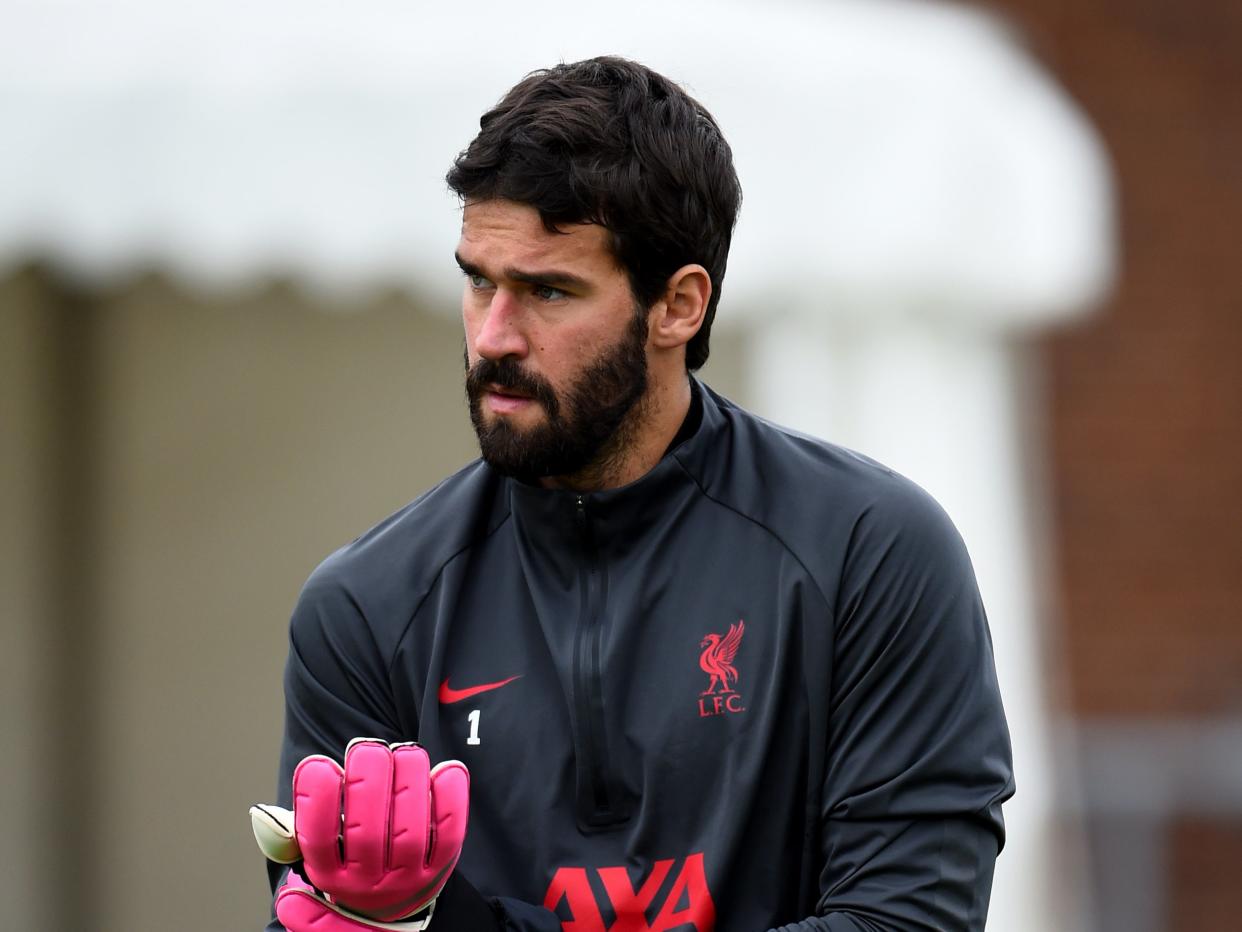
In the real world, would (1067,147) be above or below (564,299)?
above

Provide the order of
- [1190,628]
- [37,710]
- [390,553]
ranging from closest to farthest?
1. [390,553]
2. [37,710]
3. [1190,628]

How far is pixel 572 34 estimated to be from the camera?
6305 mm

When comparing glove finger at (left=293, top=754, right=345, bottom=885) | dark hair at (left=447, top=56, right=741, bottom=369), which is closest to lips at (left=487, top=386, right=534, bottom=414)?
dark hair at (left=447, top=56, right=741, bottom=369)

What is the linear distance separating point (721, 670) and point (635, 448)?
1.34 feet

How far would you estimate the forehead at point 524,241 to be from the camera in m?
3.05

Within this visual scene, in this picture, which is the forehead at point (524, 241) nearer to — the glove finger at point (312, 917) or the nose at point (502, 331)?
the nose at point (502, 331)

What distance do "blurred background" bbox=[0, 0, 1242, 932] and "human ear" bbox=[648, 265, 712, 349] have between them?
2.56 m

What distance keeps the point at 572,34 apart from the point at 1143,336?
9.89ft

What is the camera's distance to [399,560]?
318 centimetres

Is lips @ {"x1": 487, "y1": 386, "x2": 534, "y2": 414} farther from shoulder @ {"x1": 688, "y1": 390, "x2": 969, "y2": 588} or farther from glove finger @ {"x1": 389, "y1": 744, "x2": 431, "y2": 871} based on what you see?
glove finger @ {"x1": 389, "y1": 744, "x2": 431, "y2": 871}

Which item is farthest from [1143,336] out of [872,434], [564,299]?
[564,299]

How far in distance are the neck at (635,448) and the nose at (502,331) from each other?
0.22 metres

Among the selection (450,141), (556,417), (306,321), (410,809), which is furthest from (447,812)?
(306,321)

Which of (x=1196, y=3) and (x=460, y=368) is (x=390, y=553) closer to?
(x=460, y=368)
